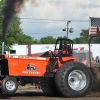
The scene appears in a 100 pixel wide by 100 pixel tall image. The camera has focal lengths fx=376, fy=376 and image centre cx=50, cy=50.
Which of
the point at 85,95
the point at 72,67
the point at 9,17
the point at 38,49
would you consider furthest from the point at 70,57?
the point at 38,49

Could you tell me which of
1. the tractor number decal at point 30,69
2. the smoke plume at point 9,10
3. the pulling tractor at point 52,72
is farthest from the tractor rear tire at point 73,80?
the smoke plume at point 9,10

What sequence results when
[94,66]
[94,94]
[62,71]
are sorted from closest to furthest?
[62,71]
[94,94]
[94,66]

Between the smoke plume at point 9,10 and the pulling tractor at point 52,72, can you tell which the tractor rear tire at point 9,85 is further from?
the smoke plume at point 9,10

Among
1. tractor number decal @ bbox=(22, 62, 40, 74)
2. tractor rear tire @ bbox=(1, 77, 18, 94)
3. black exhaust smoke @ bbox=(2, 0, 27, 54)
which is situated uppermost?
black exhaust smoke @ bbox=(2, 0, 27, 54)

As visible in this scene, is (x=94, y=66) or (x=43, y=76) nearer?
(x=43, y=76)

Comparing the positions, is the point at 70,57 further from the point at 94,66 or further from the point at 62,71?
the point at 94,66

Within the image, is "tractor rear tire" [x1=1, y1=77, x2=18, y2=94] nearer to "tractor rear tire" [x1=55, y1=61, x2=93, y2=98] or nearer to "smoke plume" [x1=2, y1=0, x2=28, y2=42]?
"tractor rear tire" [x1=55, y1=61, x2=93, y2=98]

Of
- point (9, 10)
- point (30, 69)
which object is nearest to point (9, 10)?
point (9, 10)

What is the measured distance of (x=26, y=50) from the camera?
47719 millimetres

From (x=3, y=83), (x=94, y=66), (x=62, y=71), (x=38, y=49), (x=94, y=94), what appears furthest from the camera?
(x=38, y=49)

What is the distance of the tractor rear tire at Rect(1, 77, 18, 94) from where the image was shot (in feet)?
36.8

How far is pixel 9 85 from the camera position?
11289 millimetres

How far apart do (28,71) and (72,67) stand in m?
1.43

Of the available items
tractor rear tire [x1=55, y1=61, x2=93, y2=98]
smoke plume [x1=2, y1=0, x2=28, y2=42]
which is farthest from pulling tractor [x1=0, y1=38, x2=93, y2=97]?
smoke plume [x1=2, y1=0, x2=28, y2=42]
